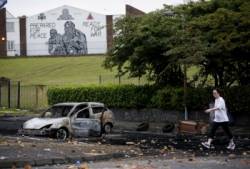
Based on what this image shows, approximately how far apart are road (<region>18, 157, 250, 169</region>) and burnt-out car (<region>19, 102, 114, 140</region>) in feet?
22.6

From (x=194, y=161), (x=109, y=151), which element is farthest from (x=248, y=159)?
(x=109, y=151)

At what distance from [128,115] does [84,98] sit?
10.7ft

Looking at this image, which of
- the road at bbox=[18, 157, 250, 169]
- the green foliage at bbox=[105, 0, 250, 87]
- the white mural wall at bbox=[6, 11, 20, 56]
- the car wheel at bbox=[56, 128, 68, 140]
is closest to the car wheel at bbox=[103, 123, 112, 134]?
the car wheel at bbox=[56, 128, 68, 140]

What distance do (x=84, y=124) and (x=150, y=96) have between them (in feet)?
33.2

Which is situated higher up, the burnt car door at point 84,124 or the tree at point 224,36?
the tree at point 224,36

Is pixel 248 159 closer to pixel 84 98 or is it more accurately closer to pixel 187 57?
pixel 187 57

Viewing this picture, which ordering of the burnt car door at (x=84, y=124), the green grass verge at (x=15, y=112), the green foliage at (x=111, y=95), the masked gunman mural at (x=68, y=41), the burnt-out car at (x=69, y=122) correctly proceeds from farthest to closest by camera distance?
the masked gunman mural at (x=68, y=41)
the green grass verge at (x=15, y=112)
the green foliage at (x=111, y=95)
the burnt car door at (x=84, y=124)
the burnt-out car at (x=69, y=122)

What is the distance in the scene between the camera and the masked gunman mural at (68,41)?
81000 mm

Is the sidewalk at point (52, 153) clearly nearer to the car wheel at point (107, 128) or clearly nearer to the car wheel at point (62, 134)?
the car wheel at point (62, 134)

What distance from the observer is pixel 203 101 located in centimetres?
2970

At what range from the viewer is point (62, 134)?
22344 mm

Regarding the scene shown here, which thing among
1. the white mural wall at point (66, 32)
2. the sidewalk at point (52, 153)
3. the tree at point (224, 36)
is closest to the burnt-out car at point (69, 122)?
the sidewalk at point (52, 153)

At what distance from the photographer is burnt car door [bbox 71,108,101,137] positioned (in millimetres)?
22844

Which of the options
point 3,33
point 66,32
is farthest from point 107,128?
point 66,32
